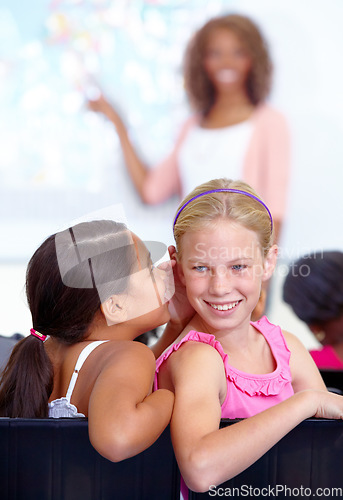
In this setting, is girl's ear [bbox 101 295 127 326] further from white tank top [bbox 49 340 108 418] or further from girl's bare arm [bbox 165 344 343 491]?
girl's bare arm [bbox 165 344 343 491]

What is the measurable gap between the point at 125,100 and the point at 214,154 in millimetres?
506

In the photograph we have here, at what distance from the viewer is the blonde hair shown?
3.40 feet

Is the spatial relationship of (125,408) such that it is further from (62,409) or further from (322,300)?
(322,300)

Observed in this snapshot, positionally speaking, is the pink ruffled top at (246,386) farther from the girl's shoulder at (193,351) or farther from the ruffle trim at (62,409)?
the ruffle trim at (62,409)

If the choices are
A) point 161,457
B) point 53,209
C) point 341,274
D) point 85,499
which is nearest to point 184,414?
point 161,457

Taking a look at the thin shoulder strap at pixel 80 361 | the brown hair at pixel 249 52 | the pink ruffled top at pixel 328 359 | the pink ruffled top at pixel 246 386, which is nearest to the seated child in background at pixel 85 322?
the thin shoulder strap at pixel 80 361

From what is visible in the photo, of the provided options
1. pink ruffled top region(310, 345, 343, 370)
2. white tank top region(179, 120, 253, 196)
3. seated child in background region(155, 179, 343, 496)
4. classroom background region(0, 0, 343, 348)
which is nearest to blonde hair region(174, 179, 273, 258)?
Result: seated child in background region(155, 179, 343, 496)

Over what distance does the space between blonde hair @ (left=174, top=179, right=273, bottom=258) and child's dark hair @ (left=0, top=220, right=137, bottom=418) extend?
0.39 ft

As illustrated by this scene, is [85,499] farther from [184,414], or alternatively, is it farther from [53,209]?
[53,209]

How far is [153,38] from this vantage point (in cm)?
277

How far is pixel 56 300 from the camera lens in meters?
1.02

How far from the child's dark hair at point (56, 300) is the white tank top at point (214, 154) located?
5.21ft

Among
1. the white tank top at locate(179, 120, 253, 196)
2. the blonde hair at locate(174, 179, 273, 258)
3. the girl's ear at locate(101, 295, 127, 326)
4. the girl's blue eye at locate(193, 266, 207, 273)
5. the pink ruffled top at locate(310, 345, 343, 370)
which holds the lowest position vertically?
the pink ruffled top at locate(310, 345, 343, 370)

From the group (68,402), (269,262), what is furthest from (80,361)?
(269,262)
